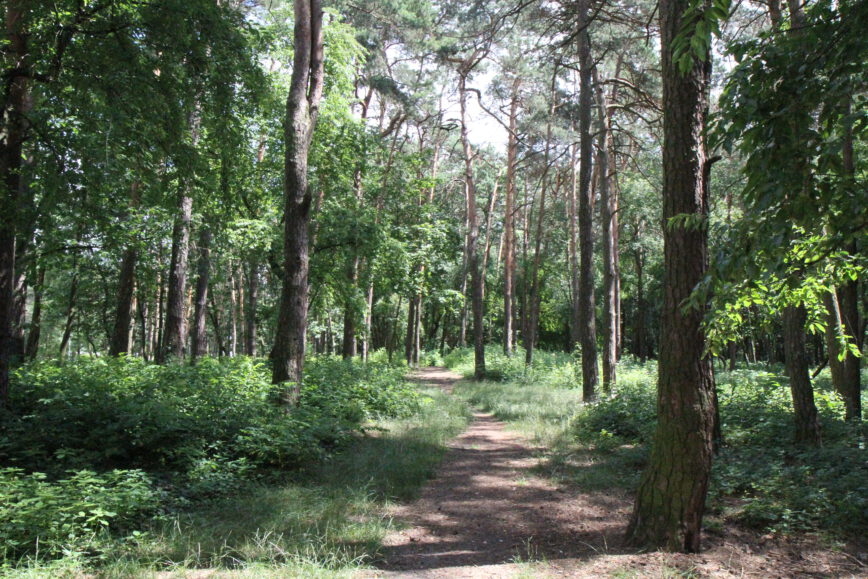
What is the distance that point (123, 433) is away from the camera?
648cm

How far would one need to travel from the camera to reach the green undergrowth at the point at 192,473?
4.05 m

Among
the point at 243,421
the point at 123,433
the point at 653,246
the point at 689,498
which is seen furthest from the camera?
the point at 653,246

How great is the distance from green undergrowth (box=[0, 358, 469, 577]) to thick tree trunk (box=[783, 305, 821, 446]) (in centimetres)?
513

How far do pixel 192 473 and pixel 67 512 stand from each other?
1.62m

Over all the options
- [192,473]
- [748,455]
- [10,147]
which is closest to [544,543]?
[748,455]

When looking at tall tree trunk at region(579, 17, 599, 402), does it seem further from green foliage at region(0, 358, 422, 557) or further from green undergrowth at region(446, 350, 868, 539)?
green foliage at region(0, 358, 422, 557)

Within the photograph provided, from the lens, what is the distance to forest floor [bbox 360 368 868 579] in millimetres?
4004

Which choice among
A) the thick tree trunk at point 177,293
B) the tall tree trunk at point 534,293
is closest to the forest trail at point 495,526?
the thick tree trunk at point 177,293

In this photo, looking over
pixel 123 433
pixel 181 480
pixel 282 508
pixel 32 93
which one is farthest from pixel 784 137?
pixel 32 93

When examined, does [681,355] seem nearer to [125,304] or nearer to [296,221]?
[296,221]

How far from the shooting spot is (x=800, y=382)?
7.17 metres

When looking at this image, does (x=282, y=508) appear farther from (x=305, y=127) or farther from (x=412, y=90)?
(x=412, y=90)

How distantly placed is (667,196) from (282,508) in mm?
4672

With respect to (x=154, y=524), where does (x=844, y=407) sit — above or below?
above
